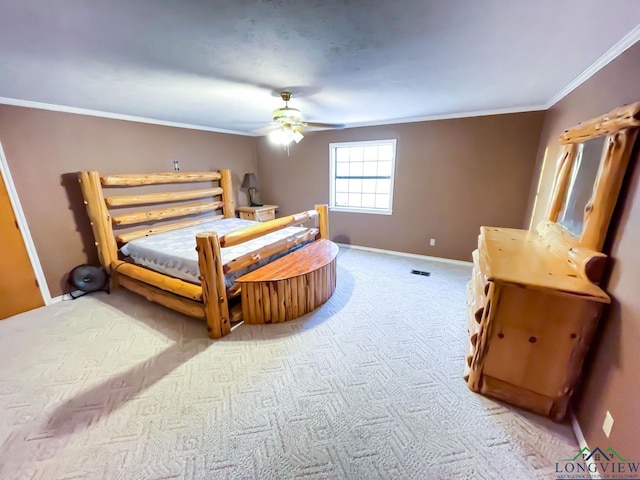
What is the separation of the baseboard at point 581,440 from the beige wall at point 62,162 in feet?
16.7

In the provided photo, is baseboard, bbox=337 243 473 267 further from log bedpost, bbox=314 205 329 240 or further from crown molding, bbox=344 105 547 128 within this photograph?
crown molding, bbox=344 105 547 128

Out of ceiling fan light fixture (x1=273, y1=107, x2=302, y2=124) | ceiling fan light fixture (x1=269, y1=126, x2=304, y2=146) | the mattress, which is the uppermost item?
ceiling fan light fixture (x1=273, y1=107, x2=302, y2=124)

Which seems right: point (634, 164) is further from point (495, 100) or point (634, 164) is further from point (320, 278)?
point (320, 278)

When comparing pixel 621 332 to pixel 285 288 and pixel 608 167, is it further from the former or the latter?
pixel 285 288

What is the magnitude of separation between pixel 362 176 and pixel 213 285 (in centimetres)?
352

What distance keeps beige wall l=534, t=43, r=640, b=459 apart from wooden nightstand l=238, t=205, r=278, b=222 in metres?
4.72

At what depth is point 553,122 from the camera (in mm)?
2842

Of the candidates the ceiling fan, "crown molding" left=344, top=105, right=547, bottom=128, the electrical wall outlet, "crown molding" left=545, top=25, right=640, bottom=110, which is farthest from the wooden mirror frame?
the ceiling fan

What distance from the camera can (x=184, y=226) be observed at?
417 cm

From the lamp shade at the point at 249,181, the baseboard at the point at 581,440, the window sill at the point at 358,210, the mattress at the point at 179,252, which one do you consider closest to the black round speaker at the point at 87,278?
the mattress at the point at 179,252

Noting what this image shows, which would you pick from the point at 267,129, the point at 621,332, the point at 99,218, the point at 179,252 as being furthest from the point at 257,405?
the point at 267,129

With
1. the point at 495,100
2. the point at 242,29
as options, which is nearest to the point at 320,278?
the point at 242,29

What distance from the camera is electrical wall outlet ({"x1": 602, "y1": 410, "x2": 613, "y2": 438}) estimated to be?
1267 millimetres

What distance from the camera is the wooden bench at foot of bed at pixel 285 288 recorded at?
2.54 metres
